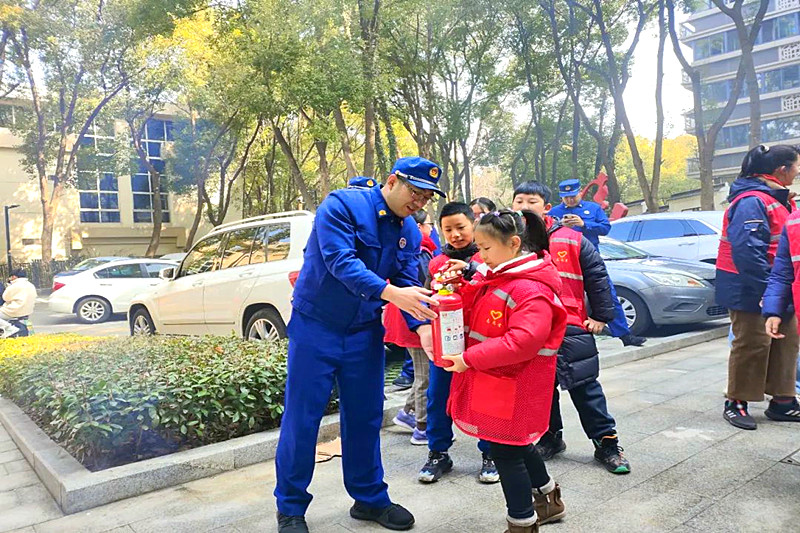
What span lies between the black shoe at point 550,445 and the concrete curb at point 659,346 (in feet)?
9.06

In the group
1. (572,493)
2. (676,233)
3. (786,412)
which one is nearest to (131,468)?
(572,493)

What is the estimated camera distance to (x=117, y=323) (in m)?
14.0

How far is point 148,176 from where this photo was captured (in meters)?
34.9

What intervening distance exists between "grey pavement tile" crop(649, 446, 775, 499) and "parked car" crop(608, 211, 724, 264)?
667 cm

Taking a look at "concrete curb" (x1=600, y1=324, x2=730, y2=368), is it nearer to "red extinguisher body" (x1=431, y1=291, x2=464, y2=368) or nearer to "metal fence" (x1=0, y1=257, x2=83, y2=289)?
"red extinguisher body" (x1=431, y1=291, x2=464, y2=368)

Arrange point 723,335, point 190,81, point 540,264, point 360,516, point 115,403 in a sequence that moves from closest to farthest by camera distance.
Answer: point 540,264 → point 360,516 → point 115,403 → point 723,335 → point 190,81

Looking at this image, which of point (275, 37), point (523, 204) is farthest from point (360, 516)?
point (275, 37)

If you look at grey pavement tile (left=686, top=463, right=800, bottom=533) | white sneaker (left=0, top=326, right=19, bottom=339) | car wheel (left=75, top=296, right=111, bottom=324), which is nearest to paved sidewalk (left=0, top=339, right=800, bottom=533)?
grey pavement tile (left=686, top=463, right=800, bottom=533)

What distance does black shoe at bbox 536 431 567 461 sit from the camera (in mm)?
3717

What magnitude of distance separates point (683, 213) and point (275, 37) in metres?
10.7

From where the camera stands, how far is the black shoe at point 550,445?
146 inches

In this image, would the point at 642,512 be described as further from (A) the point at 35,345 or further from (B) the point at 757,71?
(B) the point at 757,71

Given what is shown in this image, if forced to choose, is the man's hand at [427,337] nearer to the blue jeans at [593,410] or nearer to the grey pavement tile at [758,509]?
the blue jeans at [593,410]

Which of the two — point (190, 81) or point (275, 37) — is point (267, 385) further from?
point (190, 81)
